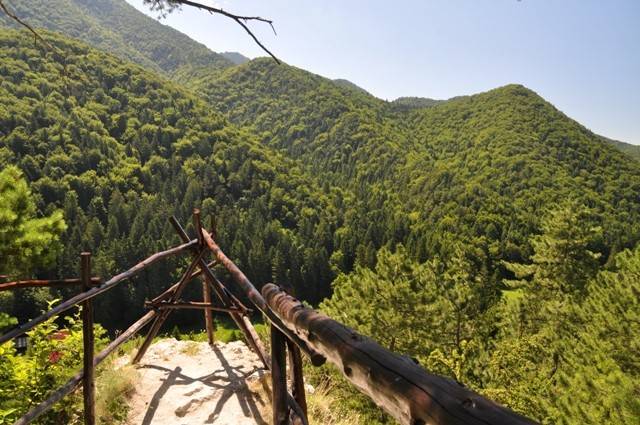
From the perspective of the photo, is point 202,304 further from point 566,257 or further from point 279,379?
point 566,257

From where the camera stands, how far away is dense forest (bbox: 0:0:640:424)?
1573 centimetres

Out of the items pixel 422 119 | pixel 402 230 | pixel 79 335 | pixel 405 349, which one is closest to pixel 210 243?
pixel 79 335

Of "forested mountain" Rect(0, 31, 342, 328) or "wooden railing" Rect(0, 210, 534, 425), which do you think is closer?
"wooden railing" Rect(0, 210, 534, 425)

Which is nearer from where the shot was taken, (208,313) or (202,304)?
(202,304)

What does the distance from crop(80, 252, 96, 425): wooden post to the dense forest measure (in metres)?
2.08

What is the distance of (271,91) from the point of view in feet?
596

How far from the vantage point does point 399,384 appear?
1.68 metres

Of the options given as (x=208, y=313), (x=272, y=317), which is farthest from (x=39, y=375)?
(x=272, y=317)

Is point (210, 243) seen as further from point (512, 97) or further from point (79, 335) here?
point (512, 97)

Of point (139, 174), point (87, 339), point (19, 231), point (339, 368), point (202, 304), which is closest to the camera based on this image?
point (339, 368)

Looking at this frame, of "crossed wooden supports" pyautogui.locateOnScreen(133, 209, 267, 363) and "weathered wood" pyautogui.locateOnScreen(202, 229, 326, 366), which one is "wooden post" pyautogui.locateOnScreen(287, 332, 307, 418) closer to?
"weathered wood" pyautogui.locateOnScreen(202, 229, 326, 366)

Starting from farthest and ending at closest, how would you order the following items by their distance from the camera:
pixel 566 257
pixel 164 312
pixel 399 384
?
pixel 566 257, pixel 164 312, pixel 399 384

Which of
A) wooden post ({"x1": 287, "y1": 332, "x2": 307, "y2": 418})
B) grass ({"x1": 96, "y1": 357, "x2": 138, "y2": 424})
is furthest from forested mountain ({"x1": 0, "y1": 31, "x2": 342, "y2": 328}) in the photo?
wooden post ({"x1": 287, "y1": 332, "x2": 307, "y2": 418})

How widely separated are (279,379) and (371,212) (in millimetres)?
85382
